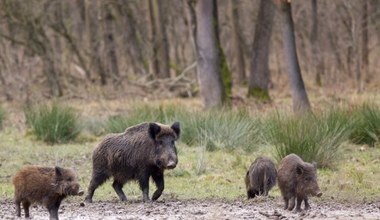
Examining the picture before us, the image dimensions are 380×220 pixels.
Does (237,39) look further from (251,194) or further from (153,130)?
(153,130)

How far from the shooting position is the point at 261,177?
13.8m

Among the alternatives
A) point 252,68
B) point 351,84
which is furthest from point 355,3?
point 252,68

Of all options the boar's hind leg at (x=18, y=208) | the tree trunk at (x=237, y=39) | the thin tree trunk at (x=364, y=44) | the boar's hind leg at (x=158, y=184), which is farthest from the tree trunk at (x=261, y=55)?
the boar's hind leg at (x=18, y=208)

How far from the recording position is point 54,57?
3988 cm

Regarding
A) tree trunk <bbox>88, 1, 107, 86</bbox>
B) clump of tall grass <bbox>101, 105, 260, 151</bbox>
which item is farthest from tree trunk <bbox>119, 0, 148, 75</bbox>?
clump of tall grass <bbox>101, 105, 260, 151</bbox>

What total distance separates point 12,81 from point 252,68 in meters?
8.90

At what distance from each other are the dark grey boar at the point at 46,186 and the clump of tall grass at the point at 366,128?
1018cm

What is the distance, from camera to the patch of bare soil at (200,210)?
12258mm

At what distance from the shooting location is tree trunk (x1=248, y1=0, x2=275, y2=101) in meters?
33.6

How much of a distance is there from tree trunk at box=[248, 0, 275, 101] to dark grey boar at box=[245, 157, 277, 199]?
1966 centimetres

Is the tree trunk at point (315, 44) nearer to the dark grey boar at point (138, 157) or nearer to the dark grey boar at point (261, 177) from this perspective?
the dark grey boar at point (261, 177)

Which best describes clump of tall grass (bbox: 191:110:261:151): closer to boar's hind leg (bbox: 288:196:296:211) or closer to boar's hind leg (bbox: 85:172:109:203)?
boar's hind leg (bbox: 85:172:109:203)

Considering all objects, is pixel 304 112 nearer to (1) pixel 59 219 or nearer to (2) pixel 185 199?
(2) pixel 185 199

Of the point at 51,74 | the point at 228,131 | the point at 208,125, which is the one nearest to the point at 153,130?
the point at 228,131
